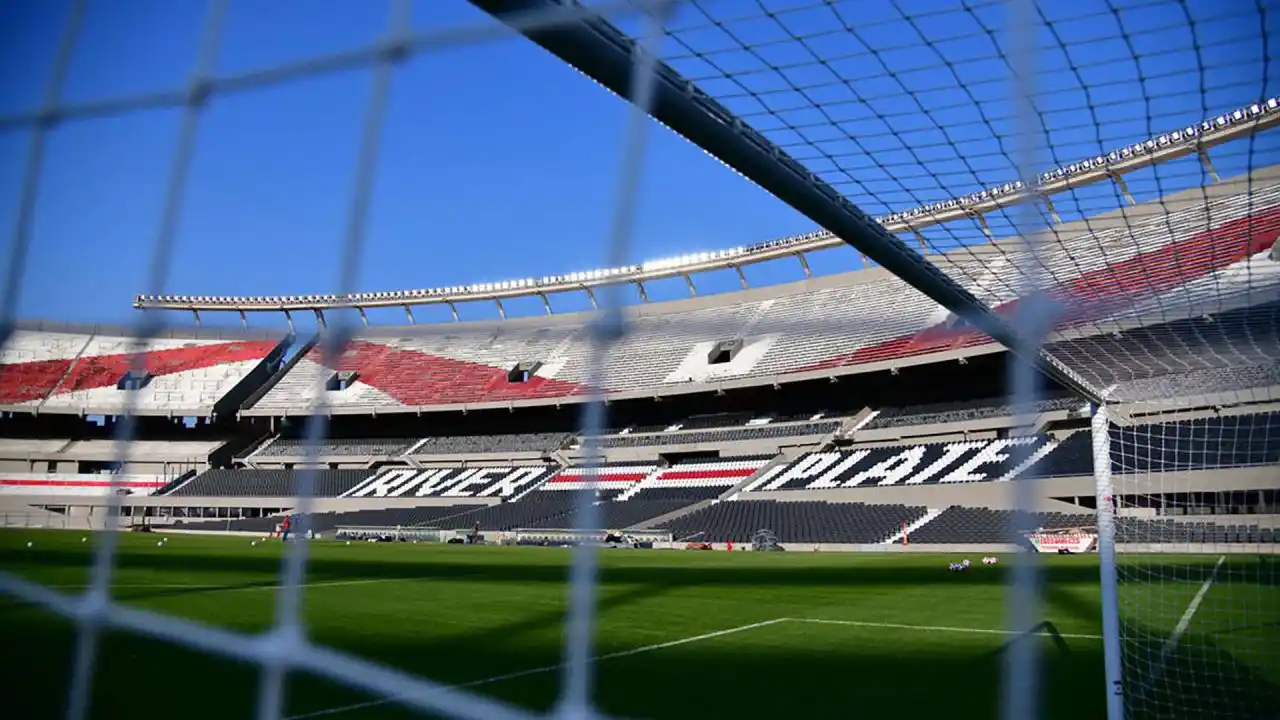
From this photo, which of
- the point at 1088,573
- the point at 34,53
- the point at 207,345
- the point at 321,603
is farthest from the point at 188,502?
the point at 34,53

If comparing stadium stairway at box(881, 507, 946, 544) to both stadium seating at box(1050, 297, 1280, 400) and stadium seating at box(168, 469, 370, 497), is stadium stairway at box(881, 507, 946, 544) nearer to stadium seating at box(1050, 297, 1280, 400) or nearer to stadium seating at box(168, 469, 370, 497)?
stadium seating at box(1050, 297, 1280, 400)

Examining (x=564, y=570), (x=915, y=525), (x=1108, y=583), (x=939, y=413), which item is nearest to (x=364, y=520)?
(x=564, y=570)

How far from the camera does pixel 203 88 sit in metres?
2.36

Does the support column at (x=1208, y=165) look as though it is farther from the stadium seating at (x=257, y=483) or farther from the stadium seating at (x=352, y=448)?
the stadium seating at (x=352, y=448)

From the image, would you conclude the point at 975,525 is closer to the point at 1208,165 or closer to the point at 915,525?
the point at 915,525

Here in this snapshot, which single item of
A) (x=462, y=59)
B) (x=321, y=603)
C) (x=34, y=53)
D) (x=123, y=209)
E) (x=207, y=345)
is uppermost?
(x=207, y=345)

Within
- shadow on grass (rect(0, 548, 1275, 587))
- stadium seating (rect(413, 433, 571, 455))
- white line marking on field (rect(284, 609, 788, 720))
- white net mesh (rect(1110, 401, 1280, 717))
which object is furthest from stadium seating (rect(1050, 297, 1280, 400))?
stadium seating (rect(413, 433, 571, 455))

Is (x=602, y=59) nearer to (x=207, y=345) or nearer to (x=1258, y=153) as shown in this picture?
(x=1258, y=153)

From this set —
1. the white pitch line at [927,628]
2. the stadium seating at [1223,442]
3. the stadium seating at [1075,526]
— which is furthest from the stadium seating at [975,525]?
the white pitch line at [927,628]

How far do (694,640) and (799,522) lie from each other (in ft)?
45.0

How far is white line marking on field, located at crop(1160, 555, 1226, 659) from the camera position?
548cm

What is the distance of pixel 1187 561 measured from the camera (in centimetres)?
1121

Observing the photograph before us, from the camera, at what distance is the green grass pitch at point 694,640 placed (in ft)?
13.7

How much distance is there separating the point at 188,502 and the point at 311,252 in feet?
109
